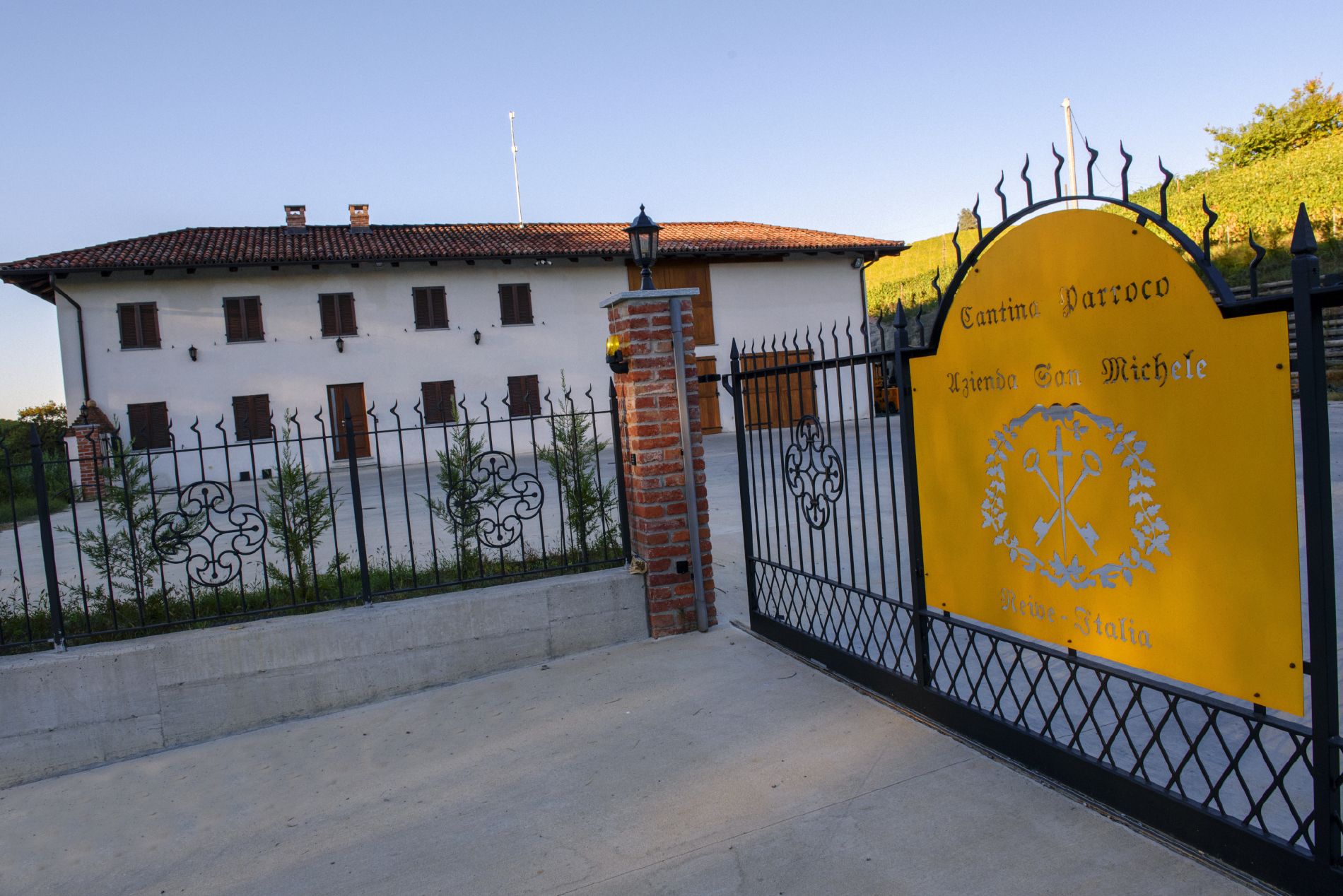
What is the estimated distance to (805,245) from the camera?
23734 mm

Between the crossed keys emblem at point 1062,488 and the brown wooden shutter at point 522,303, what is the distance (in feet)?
65.9

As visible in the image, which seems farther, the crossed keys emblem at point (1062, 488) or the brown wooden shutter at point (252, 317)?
the brown wooden shutter at point (252, 317)

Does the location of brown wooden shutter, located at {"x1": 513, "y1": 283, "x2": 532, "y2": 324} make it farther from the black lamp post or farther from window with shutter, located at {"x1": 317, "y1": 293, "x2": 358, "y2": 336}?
the black lamp post

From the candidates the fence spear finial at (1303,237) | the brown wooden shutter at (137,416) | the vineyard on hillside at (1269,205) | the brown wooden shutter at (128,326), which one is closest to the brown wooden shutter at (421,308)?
the brown wooden shutter at (128,326)

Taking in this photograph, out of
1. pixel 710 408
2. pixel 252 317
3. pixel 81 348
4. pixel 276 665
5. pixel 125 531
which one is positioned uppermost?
pixel 252 317

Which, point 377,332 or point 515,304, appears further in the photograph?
point 515,304

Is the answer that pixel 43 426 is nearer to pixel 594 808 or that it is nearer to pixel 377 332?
pixel 377 332

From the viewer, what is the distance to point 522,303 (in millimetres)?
22219

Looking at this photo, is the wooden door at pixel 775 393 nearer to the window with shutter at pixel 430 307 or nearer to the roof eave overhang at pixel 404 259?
the roof eave overhang at pixel 404 259

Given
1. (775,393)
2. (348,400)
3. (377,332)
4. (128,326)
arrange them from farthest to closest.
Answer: (377,332) < (348,400) < (128,326) < (775,393)

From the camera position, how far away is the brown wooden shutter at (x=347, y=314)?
2094 cm

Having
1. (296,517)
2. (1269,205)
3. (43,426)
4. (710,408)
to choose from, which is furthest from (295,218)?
(1269,205)

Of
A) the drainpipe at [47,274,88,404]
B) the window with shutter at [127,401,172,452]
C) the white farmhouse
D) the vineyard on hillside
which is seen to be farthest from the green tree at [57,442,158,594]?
the vineyard on hillside

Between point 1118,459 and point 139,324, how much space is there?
21672 mm
